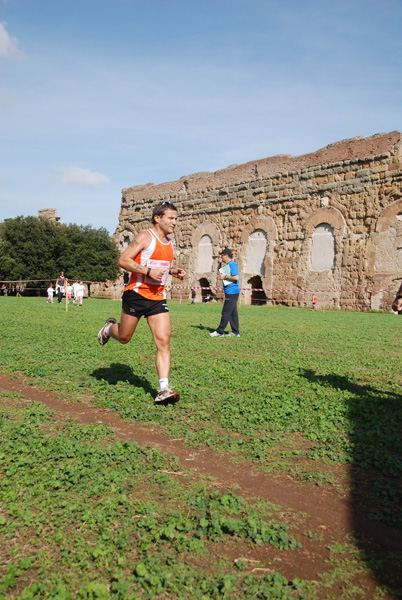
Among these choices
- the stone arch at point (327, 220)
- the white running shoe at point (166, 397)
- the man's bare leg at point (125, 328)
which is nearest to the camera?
the white running shoe at point (166, 397)

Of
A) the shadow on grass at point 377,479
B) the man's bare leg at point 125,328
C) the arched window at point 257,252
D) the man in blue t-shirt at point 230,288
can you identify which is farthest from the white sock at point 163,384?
the arched window at point 257,252

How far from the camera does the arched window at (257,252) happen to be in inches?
1026

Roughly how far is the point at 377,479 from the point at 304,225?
70.6 ft

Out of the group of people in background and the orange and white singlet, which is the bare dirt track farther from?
the group of people in background

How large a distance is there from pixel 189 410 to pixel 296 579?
8.94 feet

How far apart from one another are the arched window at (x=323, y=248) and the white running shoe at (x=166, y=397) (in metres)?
19.0

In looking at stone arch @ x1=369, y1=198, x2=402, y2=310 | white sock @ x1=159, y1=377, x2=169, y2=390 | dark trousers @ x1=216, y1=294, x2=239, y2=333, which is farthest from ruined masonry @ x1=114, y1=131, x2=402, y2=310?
white sock @ x1=159, y1=377, x2=169, y2=390

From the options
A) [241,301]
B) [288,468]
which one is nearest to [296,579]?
[288,468]

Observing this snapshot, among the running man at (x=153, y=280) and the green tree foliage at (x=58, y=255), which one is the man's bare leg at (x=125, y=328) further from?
the green tree foliage at (x=58, y=255)

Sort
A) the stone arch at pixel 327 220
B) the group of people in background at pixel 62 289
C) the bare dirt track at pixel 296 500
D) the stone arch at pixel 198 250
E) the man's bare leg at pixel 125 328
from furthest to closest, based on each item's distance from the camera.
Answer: the stone arch at pixel 198 250 → the group of people in background at pixel 62 289 → the stone arch at pixel 327 220 → the man's bare leg at pixel 125 328 → the bare dirt track at pixel 296 500

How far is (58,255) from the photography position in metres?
37.9

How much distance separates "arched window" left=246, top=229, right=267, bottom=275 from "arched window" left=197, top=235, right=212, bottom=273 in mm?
3026

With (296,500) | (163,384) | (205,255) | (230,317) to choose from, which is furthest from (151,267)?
(205,255)

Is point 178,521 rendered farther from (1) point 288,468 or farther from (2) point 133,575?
(1) point 288,468
